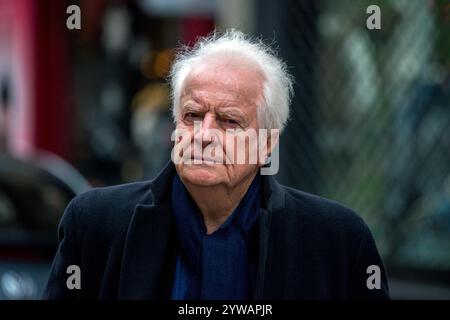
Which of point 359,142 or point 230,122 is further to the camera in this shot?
point 359,142

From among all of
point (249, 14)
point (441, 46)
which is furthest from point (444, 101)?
point (249, 14)

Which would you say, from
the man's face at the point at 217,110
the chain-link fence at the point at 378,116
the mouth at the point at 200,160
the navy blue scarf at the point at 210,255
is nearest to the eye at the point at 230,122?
the man's face at the point at 217,110

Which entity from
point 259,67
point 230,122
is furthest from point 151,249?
point 259,67

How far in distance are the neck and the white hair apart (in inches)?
6.9

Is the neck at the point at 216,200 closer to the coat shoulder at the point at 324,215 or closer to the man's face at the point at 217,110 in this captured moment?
the man's face at the point at 217,110

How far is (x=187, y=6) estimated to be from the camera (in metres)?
13.7

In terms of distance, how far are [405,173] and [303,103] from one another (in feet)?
3.12

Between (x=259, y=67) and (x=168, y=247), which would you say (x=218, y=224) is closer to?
(x=168, y=247)

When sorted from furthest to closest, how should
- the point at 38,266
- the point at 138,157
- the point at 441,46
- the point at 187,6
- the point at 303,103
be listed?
1. the point at 138,157
2. the point at 187,6
3. the point at 303,103
4. the point at 441,46
5. the point at 38,266

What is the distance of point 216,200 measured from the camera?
9.61ft

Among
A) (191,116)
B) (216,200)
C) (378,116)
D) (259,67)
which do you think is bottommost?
(378,116)

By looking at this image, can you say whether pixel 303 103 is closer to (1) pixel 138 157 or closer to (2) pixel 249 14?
(2) pixel 249 14

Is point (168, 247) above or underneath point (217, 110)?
underneath

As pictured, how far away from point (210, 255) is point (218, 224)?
109mm
